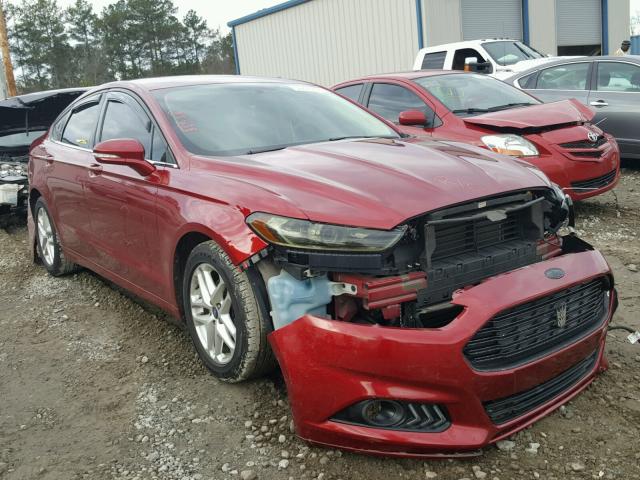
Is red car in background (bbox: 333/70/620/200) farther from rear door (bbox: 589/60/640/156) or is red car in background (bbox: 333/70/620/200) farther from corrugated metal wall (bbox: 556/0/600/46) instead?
corrugated metal wall (bbox: 556/0/600/46)

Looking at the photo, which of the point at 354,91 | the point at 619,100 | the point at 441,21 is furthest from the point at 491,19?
the point at 354,91

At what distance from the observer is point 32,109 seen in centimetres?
781

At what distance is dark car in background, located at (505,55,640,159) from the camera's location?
756 cm

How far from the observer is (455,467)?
248 cm

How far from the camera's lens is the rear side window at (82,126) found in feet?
14.8

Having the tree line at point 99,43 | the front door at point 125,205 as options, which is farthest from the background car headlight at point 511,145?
the tree line at point 99,43

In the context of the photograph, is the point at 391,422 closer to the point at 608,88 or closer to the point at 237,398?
the point at 237,398

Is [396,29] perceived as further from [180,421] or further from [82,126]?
[180,421]

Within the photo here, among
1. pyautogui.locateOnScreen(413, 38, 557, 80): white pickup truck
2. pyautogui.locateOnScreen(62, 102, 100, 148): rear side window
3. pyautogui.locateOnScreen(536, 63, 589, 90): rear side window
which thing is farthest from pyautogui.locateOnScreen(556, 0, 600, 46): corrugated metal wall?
pyautogui.locateOnScreen(62, 102, 100, 148): rear side window

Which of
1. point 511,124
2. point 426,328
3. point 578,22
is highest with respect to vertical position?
point 578,22

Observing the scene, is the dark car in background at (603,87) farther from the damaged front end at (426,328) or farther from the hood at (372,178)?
the damaged front end at (426,328)

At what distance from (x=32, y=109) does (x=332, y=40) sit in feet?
44.9

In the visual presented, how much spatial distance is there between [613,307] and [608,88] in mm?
5932

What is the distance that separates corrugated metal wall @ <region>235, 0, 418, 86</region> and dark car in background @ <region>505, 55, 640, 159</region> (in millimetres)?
9304
